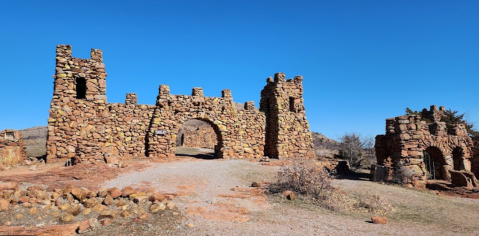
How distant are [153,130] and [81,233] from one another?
1241cm

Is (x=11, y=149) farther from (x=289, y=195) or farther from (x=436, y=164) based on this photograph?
(x=436, y=164)

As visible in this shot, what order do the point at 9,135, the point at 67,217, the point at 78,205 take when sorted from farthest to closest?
1. the point at 9,135
2. the point at 78,205
3. the point at 67,217

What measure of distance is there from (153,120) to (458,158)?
18.8 m

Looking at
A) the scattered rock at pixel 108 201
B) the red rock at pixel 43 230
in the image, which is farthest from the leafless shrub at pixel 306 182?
the red rock at pixel 43 230

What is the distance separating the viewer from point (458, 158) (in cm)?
1808

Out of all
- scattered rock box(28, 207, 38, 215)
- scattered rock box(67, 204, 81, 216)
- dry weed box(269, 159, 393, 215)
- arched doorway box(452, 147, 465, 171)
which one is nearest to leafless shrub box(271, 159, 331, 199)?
dry weed box(269, 159, 393, 215)

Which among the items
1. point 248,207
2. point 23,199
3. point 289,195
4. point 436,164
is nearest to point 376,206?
point 289,195

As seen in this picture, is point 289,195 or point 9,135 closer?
point 289,195

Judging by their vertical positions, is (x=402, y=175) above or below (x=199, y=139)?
below

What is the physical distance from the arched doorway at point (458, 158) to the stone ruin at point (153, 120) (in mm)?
8672

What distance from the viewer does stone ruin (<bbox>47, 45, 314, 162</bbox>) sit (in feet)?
51.0

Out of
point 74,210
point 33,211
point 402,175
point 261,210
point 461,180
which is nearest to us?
point 33,211

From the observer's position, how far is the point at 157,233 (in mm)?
5637

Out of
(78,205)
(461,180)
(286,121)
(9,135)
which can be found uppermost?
(286,121)
